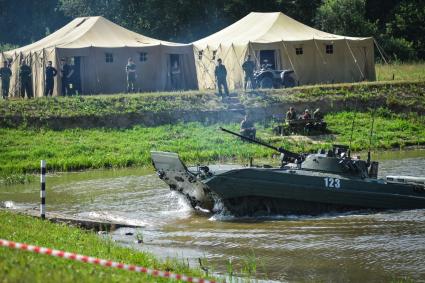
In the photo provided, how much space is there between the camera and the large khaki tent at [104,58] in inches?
1667

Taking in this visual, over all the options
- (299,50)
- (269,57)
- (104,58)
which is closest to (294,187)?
(269,57)

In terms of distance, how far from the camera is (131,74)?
139 feet

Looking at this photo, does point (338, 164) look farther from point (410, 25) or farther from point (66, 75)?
point (410, 25)

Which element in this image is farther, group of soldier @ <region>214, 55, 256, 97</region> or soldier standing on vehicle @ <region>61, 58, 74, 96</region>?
soldier standing on vehicle @ <region>61, 58, 74, 96</region>

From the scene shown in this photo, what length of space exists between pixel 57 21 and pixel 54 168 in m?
46.2

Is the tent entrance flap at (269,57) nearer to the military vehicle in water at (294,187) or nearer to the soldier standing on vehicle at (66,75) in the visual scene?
the soldier standing on vehicle at (66,75)

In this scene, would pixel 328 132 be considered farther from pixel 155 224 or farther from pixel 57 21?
pixel 57 21

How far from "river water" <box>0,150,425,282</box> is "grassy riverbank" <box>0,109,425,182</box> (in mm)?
4572

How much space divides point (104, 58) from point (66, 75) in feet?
8.25

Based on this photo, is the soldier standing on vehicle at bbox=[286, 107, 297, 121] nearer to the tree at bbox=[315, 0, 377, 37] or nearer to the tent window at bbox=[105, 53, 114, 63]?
the tent window at bbox=[105, 53, 114, 63]

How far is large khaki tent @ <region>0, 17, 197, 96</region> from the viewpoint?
139 feet

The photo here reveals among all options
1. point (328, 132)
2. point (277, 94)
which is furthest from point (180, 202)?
point (277, 94)

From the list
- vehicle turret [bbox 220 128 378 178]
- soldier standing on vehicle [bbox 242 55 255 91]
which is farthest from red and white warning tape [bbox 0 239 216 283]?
soldier standing on vehicle [bbox 242 55 255 91]

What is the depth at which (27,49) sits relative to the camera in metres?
44.5
